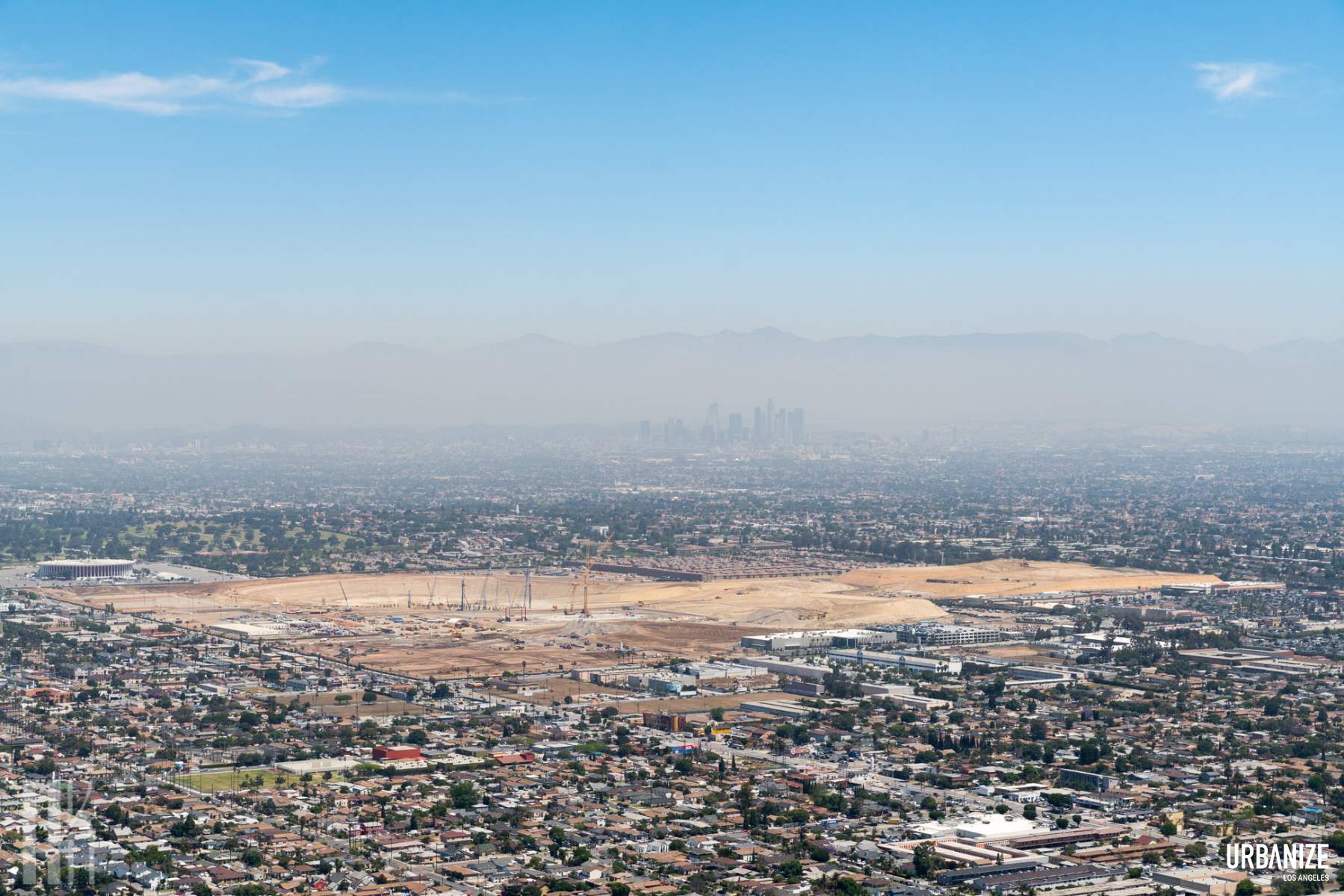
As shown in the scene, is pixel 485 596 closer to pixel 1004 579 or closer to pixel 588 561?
pixel 588 561

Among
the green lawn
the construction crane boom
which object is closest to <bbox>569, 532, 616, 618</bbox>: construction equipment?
the construction crane boom

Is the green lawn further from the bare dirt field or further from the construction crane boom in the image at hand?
the bare dirt field


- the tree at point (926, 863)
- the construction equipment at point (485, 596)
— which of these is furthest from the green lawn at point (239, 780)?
the construction equipment at point (485, 596)

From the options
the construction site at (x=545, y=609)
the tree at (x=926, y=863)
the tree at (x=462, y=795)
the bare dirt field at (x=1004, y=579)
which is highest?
the bare dirt field at (x=1004, y=579)

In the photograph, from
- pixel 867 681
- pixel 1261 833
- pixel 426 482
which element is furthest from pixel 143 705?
pixel 426 482

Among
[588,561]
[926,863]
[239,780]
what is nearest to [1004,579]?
[588,561]

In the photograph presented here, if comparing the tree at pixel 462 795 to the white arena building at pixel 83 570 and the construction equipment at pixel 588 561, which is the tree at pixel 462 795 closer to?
the construction equipment at pixel 588 561
